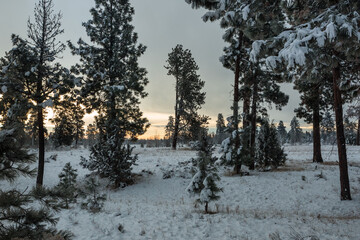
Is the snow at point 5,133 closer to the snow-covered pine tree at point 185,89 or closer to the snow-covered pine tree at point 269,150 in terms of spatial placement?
the snow-covered pine tree at point 269,150

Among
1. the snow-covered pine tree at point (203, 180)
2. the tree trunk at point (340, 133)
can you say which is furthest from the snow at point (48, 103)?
the tree trunk at point (340, 133)

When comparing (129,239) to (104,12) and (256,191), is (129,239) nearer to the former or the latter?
(256,191)

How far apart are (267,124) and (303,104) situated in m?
4.98

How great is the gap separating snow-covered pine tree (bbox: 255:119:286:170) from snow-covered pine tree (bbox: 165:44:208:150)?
11.2 m

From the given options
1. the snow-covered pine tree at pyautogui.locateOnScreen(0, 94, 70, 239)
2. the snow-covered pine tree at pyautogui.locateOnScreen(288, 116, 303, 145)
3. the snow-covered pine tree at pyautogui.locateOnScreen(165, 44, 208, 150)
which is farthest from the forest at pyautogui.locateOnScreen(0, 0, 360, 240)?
the snow-covered pine tree at pyautogui.locateOnScreen(288, 116, 303, 145)

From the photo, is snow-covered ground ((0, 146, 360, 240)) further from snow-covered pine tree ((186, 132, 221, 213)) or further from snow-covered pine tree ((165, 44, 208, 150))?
snow-covered pine tree ((165, 44, 208, 150))

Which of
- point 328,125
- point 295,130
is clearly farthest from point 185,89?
point 295,130

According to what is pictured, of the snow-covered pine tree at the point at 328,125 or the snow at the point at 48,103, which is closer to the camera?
the snow at the point at 48,103

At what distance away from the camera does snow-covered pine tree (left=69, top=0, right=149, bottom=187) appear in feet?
42.9

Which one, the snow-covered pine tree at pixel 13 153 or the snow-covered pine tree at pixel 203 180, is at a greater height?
the snow-covered pine tree at pixel 13 153

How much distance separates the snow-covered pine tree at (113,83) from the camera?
1306 cm

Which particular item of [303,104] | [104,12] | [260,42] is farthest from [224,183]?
[104,12]

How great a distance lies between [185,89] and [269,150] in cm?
1406

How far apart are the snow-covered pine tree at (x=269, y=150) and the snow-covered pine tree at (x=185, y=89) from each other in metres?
11.2
